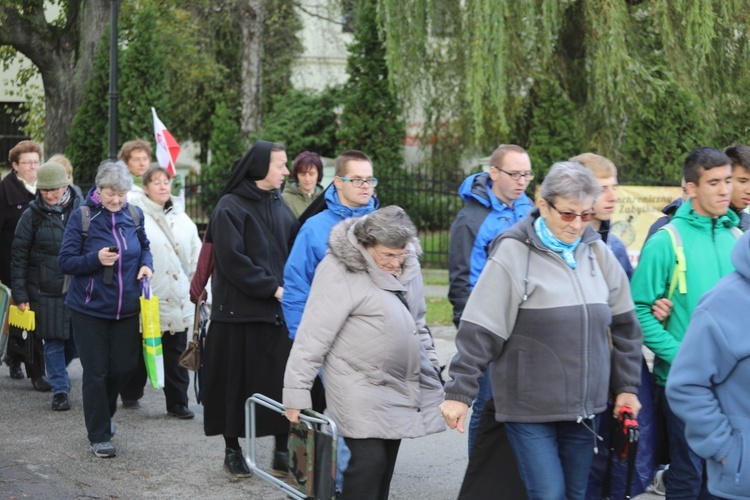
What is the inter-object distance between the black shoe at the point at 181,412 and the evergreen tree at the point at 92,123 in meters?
11.3

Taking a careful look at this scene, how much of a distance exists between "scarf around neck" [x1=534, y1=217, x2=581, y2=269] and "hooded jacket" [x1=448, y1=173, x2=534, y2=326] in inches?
58.2

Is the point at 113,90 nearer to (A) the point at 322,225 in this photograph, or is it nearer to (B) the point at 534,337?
(A) the point at 322,225

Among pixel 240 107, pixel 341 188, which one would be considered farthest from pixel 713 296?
pixel 240 107

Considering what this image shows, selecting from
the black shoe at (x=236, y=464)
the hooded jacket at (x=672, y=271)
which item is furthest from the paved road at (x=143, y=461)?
the hooded jacket at (x=672, y=271)

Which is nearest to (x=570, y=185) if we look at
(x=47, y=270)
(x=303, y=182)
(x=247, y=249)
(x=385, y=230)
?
(x=385, y=230)

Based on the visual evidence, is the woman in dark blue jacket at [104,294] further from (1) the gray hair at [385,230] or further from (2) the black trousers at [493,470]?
(2) the black trousers at [493,470]

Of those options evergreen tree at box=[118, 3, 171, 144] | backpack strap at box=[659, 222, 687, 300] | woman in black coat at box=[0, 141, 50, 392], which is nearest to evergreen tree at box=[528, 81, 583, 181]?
evergreen tree at box=[118, 3, 171, 144]

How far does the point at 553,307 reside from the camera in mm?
4250

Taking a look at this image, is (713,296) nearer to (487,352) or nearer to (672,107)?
(487,352)

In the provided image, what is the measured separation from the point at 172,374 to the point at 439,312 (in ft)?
18.2

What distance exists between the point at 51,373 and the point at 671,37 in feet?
32.8

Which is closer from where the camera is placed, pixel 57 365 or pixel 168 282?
pixel 168 282

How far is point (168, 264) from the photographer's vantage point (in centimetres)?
809

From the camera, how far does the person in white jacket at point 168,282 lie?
26.4 ft
